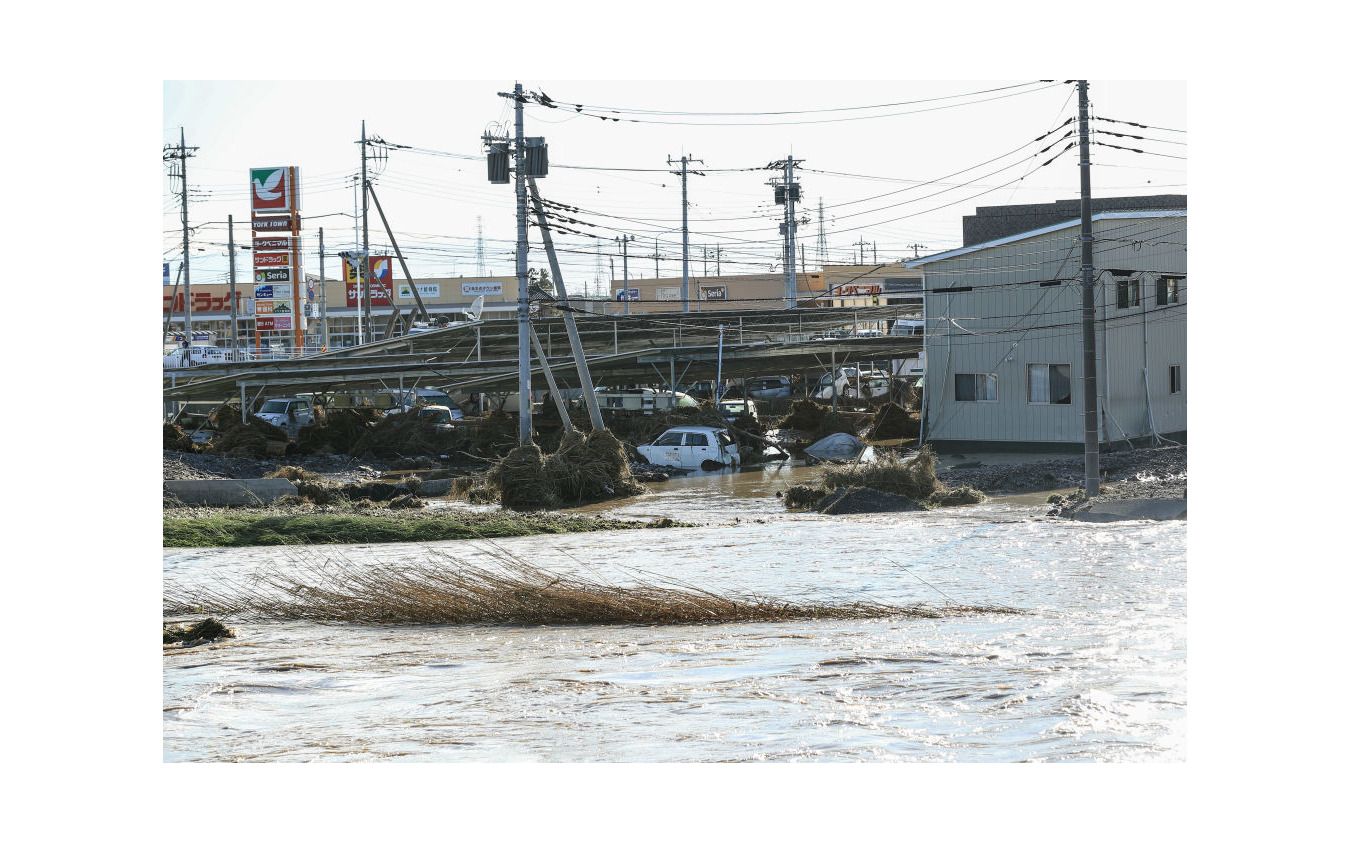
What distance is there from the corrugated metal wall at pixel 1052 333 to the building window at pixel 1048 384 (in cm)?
17

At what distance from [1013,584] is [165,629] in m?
9.02

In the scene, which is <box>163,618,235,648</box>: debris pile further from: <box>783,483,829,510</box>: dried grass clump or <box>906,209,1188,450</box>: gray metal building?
<box>906,209,1188,450</box>: gray metal building

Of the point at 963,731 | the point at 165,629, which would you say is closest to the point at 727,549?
the point at 165,629

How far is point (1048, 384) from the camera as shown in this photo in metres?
30.8

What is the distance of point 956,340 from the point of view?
107ft

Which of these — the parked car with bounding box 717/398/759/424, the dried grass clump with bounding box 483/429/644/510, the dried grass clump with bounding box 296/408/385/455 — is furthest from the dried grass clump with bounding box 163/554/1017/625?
the parked car with bounding box 717/398/759/424

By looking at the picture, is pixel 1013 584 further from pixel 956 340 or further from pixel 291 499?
pixel 956 340

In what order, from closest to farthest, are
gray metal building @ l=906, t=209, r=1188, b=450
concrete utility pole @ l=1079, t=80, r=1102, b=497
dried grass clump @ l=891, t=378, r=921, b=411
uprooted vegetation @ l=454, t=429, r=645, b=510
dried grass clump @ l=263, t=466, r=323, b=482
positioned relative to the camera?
concrete utility pole @ l=1079, t=80, r=1102, b=497
uprooted vegetation @ l=454, t=429, r=645, b=510
dried grass clump @ l=263, t=466, r=323, b=482
gray metal building @ l=906, t=209, r=1188, b=450
dried grass clump @ l=891, t=378, r=921, b=411

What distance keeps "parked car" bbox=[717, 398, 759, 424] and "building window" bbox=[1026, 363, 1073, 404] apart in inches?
358

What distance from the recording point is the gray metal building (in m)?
29.8

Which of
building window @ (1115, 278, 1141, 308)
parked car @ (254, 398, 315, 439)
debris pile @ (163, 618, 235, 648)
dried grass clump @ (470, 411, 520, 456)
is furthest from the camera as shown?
parked car @ (254, 398, 315, 439)

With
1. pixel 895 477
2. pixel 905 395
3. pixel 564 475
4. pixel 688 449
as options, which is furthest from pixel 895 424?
pixel 564 475

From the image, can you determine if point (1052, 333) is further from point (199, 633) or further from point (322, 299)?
point (322, 299)

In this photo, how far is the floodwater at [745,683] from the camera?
7582mm
